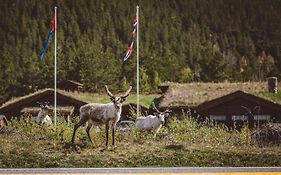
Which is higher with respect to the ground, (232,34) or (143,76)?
(232,34)

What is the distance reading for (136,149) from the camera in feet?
36.9

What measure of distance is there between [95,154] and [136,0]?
11.2 feet

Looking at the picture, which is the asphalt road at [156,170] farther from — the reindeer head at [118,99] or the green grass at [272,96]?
the green grass at [272,96]

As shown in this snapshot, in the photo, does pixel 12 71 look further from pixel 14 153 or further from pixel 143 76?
pixel 143 76

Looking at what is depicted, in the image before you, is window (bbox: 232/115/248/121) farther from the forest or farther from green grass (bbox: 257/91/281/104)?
the forest

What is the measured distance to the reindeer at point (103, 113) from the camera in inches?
Answer: 441

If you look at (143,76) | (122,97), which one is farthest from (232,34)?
(122,97)

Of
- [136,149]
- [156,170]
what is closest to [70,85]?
[136,149]

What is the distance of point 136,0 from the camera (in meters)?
12.1

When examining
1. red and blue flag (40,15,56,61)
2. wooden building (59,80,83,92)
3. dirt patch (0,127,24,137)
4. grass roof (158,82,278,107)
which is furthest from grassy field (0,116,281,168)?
red and blue flag (40,15,56,61)

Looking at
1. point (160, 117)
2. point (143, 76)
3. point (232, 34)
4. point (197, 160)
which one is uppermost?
point (232, 34)

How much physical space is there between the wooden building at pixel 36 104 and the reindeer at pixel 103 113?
0.40 meters

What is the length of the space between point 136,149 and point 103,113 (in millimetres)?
969

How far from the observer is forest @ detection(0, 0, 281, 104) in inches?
474
